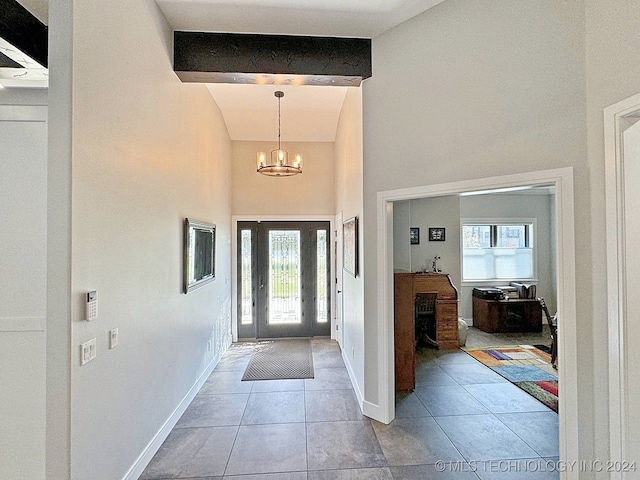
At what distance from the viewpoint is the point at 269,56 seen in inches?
125

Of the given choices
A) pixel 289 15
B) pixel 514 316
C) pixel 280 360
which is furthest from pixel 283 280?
pixel 514 316

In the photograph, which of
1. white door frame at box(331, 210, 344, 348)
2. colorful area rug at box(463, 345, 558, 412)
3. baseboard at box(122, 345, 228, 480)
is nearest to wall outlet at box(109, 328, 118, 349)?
baseboard at box(122, 345, 228, 480)

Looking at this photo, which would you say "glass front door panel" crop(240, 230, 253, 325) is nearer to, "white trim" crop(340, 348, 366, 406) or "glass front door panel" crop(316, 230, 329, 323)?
"glass front door panel" crop(316, 230, 329, 323)

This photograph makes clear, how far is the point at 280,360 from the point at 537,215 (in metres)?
6.13

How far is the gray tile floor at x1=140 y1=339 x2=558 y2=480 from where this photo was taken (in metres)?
2.44

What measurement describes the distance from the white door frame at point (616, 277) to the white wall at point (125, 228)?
292 centimetres

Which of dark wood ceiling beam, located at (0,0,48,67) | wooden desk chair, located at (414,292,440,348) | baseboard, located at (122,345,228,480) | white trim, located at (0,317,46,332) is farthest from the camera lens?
wooden desk chair, located at (414,292,440,348)

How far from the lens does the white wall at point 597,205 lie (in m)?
1.81

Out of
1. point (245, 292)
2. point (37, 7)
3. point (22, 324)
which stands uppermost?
point (37, 7)

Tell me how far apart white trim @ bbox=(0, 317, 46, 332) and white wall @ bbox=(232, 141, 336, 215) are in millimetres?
4111

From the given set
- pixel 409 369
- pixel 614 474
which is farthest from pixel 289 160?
pixel 614 474

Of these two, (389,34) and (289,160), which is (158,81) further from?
(289,160)

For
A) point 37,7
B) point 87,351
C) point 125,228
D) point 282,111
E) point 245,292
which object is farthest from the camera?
point 245,292

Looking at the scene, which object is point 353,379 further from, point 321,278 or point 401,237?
point 321,278
